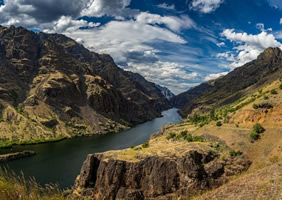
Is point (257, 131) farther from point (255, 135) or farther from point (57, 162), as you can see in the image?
point (57, 162)

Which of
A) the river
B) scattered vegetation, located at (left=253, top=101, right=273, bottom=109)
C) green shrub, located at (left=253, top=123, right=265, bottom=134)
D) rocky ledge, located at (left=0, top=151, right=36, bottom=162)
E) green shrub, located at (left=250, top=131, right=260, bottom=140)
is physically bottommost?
the river

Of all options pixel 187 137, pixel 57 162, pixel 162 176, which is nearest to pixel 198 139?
pixel 187 137

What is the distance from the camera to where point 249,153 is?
60375 millimetres

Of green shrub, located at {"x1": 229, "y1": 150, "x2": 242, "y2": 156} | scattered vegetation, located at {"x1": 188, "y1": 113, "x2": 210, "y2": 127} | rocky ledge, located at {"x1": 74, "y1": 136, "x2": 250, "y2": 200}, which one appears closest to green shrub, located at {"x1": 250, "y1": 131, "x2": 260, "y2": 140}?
green shrub, located at {"x1": 229, "y1": 150, "x2": 242, "y2": 156}

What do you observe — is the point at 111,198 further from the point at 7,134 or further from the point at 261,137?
the point at 7,134

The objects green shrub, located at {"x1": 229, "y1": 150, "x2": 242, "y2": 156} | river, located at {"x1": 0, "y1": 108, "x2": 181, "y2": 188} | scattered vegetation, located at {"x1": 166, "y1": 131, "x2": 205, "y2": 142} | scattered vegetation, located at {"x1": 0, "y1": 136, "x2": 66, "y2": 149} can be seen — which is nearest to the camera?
green shrub, located at {"x1": 229, "y1": 150, "x2": 242, "y2": 156}

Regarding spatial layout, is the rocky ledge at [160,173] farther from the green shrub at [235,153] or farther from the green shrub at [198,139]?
the green shrub at [198,139]

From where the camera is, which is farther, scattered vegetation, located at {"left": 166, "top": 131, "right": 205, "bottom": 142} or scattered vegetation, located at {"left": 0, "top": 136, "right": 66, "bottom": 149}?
scattered vegetation, located at {"left": 0, "top": 136, "right": 66, "bottom": 149}

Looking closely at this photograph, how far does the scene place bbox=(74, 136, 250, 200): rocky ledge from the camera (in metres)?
53.7

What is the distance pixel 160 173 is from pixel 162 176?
79cm

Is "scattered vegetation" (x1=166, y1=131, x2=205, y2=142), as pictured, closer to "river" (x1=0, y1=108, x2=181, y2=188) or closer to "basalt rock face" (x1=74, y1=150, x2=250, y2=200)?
"basalt rock face" (x1=74, y1=150, x2=250, y2=200)

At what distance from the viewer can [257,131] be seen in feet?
212

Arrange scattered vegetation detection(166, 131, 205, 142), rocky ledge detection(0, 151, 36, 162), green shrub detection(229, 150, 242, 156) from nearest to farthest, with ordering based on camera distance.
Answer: green shrub detection(229, 150, 242, 156) < scattered vegetation detection(166, 131, 205, 142) < rocky ledge detection(0, 151, 36, 162)

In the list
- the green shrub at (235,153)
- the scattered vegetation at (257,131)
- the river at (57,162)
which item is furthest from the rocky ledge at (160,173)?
the river at (57,162)
